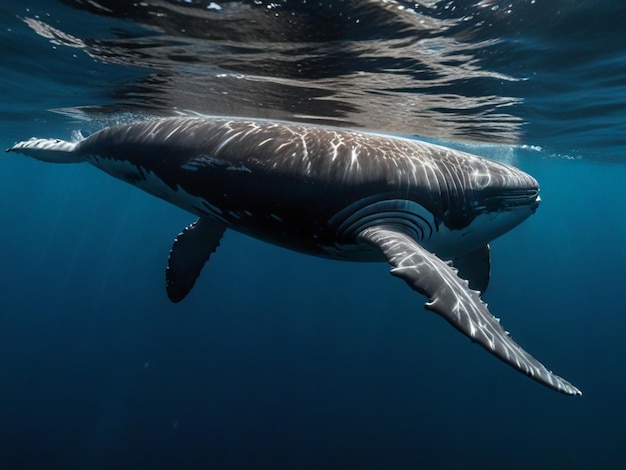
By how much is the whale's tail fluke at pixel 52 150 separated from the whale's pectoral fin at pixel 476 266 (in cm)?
652

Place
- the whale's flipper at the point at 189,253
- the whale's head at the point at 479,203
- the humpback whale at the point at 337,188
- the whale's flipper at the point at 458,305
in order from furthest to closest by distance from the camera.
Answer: the whale's flipper at the point at 189,253
the whale's head at the point at 479,203
the humpback whale at the point at 337,188
the whale's flipper at the point at 458,305

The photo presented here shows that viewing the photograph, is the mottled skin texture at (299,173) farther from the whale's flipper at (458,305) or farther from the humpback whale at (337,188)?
the whale's flipper at (458,305)

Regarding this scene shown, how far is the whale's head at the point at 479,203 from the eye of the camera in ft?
16.9

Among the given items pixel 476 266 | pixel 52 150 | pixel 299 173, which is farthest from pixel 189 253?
pixel 476 266

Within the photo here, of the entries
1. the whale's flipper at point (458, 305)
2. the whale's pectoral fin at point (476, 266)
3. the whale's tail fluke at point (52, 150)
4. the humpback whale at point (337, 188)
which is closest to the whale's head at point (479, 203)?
the humpback whale at point (337, 188)

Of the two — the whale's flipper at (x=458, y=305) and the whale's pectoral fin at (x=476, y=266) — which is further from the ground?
the whale's flipper at (x=458, y=305)

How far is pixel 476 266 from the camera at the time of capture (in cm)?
719

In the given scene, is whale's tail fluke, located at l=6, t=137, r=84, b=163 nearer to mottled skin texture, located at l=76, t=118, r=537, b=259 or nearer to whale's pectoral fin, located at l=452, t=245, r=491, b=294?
mottled skin texture, located at l=76, t=118, r=537, b=259

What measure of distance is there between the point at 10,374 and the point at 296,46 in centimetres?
2645

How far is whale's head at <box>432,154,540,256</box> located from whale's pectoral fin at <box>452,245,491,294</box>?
3.62 feet

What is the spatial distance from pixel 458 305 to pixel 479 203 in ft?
7.40

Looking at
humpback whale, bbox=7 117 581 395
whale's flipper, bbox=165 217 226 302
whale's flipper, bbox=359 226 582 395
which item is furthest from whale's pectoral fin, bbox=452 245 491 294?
whale's flipper, bbox=165 217 226 302

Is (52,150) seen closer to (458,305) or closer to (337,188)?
(337,188)

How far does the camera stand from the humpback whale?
443cm
